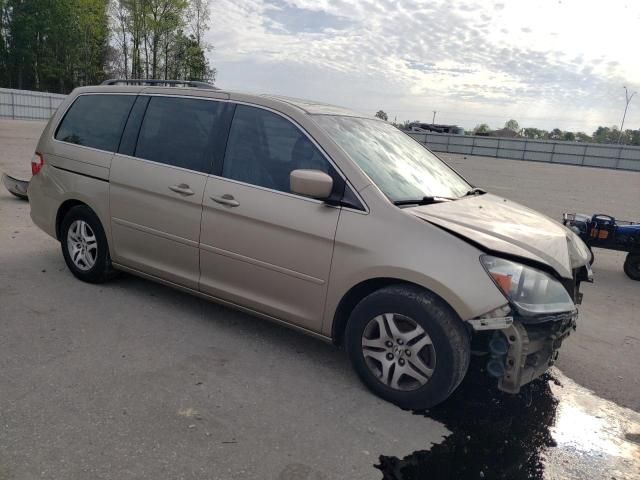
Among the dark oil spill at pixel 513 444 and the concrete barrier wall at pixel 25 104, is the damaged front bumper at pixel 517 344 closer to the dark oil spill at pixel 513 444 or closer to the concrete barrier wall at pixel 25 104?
the dark oil spill at pixel 513 444

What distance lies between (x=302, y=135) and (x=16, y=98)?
139 ft

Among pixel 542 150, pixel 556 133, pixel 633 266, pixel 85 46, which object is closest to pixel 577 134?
pixel 556 133

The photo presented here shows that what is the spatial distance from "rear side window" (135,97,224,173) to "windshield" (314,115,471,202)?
908 millimetres

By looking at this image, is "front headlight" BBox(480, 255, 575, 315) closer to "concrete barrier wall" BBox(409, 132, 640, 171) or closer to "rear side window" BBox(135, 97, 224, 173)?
"rear side window" BBox(135, 97, 224, 173)

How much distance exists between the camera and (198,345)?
382 centimetres

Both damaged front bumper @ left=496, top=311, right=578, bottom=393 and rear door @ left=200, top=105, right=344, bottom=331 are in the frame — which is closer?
damaged front bumper @ left=496, top=311, right=578, bottom=393

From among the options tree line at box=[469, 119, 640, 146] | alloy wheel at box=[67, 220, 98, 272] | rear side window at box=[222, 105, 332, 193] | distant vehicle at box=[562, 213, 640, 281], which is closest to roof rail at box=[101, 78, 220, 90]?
rear side window at box=[222, 105, 332, 193]

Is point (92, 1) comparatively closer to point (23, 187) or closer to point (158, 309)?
point (23, 187)

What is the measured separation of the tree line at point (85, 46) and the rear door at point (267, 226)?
4699 cm

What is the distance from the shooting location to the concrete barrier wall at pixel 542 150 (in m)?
43.4

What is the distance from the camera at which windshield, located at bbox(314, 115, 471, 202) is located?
3504 mm

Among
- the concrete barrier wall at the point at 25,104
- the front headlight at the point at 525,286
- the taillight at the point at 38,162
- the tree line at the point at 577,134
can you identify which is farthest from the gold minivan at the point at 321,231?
the tree line at the point at 577,134

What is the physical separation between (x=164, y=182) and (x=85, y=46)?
62642mm

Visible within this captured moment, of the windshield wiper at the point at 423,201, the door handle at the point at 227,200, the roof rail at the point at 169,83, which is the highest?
the roof rail at the point at 169,83
